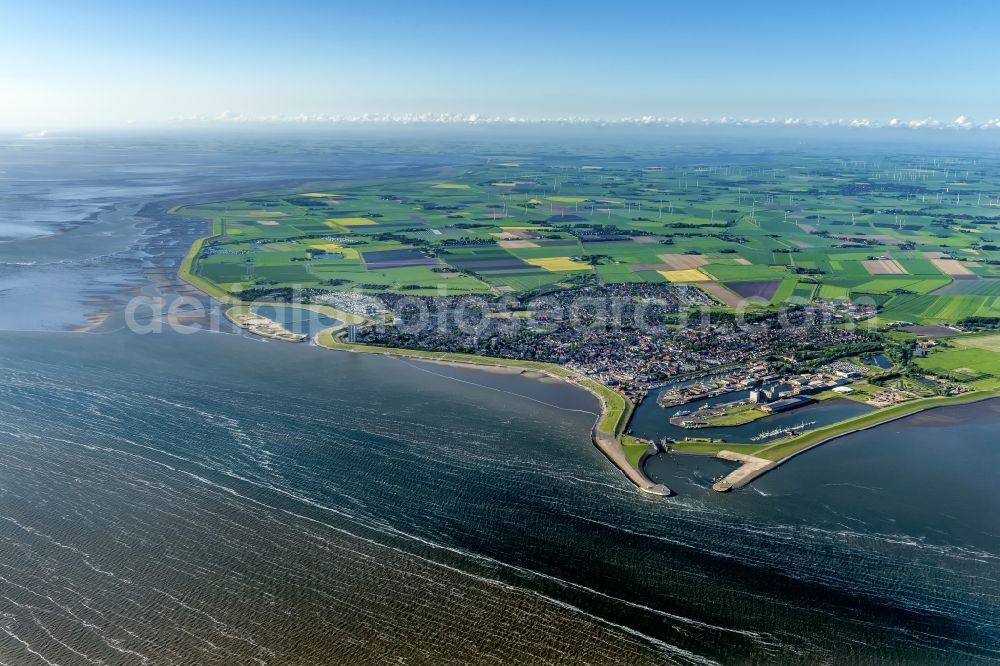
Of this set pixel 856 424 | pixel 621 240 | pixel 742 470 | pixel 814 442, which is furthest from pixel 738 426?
pixel 621 240

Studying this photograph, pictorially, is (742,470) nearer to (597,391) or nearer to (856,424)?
(856,424)

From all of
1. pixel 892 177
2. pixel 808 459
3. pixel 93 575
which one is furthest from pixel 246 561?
pixel 892 177

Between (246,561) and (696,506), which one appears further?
(696,506)

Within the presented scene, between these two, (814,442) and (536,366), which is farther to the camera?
(536,366)

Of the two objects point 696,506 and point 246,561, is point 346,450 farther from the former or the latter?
point 696,506

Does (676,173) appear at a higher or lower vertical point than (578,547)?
higher

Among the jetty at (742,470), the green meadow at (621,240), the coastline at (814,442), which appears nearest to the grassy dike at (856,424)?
the coastline at (814,442)

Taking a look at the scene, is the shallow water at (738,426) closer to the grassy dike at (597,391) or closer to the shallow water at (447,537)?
the grassy dike at (597,391)

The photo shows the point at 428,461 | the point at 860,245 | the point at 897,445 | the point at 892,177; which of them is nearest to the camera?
the point at 428,461

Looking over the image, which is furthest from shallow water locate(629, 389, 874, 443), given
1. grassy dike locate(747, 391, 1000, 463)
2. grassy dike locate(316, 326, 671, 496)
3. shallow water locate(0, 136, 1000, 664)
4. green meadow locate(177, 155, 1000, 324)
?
green meadow locate(177, 155, 1000, 324)

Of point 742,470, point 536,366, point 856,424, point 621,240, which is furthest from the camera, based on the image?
point 621,240
